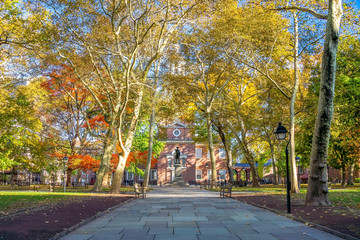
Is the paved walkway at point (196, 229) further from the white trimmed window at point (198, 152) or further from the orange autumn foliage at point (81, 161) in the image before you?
the white trimmed window at point (198, 152)

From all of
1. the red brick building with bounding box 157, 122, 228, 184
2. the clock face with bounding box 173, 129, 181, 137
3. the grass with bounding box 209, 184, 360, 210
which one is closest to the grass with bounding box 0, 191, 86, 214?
the grass with bounding box 209, 184, 360, 210

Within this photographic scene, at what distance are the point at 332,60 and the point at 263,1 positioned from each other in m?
6.05

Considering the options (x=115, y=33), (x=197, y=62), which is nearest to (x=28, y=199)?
(x=115, y=33)

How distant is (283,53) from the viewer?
26.0 meters

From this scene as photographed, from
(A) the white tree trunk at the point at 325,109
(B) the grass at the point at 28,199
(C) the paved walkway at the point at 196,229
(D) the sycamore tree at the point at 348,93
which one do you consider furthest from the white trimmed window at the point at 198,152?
(C) the paved walkway at the point at 196,229

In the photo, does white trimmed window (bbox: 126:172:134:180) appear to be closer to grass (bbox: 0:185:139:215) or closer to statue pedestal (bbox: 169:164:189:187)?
statue pedestal (bbox: 169:164:189:187)

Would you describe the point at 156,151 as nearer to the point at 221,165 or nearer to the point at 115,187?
the point at 221,165

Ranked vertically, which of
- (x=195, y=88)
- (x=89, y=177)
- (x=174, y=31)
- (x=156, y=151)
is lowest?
(x=89, y=177)

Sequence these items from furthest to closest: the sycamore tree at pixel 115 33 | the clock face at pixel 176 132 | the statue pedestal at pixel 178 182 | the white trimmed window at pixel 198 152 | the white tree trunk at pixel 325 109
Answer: the clock face at pixel 176 132 < the white trimmed window at pixel 198 152 < the statue pedestal at pixel 178 182 < the sycamore tree at pixel 115 33 < the white tree trunk at pixel 325 109

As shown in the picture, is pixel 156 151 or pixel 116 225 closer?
pixel 116 225

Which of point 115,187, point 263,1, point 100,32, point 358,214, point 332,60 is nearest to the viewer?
point 358,214

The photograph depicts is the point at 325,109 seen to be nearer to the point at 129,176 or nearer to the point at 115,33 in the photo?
the point at 115,33

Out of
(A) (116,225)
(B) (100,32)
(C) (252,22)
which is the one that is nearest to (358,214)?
(A) (116,225)

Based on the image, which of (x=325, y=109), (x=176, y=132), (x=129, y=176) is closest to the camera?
(x=325, y=109)
